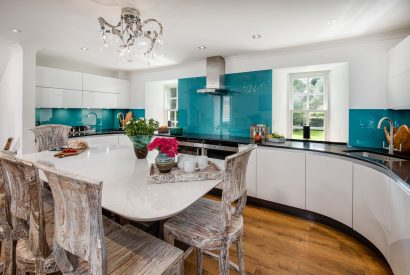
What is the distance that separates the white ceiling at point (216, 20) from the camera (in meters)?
2.03

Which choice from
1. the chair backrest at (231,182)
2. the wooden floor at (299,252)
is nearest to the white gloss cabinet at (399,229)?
the wooden floor at (299,252)

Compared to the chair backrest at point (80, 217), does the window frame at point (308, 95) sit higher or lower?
higher

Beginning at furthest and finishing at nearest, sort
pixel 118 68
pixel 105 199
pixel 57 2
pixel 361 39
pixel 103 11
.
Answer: pixel 118 68
pixel 361 39
pixel 103 11
pixel 57 2
pixel 105 199

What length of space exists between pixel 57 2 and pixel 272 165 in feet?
9.79

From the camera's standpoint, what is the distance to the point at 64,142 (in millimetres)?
2945

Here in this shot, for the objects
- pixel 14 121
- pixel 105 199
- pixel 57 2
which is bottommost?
pixel 105 199

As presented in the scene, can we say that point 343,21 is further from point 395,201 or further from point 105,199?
point 105,199

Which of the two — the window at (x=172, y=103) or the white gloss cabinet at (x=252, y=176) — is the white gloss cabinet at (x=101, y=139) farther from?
the white gloss cabinet at (x=252, y=176)

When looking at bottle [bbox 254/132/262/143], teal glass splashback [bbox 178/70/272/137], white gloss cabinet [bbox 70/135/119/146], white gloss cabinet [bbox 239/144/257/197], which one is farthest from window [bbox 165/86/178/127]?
white gloss cabinet [bbox 239/144/257/197]

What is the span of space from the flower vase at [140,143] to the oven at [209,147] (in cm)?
146

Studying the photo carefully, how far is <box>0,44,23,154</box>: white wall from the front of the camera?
333cm

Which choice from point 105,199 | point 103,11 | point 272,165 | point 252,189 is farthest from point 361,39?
point 105,199

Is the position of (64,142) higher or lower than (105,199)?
higher

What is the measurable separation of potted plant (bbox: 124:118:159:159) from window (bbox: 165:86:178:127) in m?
2.94
